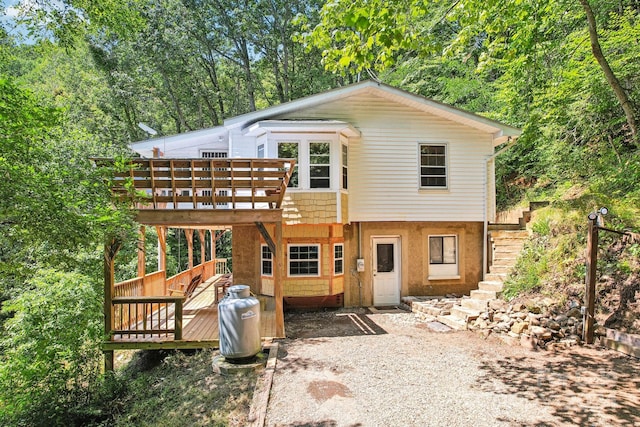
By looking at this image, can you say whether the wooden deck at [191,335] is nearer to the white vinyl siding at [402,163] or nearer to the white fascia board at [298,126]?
the white vinyl siding at [402,163]

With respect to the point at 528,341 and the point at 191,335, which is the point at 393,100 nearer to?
the point at 528,341

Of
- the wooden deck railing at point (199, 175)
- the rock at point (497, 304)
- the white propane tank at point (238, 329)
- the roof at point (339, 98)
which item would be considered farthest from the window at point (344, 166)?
the white propane tank at point (238, 329)

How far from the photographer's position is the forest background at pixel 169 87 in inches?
180

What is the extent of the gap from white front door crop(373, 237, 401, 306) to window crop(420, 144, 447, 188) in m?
2.05

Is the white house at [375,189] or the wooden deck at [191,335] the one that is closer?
the wooden deck at [191,335]

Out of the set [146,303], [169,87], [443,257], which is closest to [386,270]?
[443,257]

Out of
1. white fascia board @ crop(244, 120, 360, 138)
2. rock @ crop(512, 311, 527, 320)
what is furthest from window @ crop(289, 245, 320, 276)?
rock @ crop(512, 311, 527, 320)

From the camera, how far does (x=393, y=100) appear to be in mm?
11320

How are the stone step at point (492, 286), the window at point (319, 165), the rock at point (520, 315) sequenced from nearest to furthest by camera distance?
the rock at point (520, 315)
the stone step at point (492, 286)
the window at point (319, 165)

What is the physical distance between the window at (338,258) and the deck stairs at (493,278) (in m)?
3.05

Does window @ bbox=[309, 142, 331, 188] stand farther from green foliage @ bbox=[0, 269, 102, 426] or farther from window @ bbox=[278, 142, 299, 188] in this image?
green foliage @ bbox=[0, 269, 102, 426]

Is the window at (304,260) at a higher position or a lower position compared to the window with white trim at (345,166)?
lower

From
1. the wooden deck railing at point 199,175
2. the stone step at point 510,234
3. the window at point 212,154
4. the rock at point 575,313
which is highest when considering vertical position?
the window at point 212,154

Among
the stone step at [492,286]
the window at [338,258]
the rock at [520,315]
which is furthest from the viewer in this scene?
the window at [338,258]
